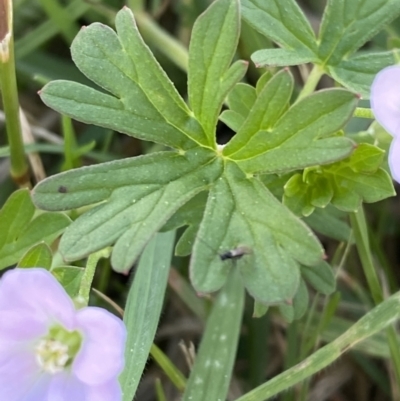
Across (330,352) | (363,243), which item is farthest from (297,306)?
(363,243)

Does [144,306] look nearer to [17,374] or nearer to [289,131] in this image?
[17,374]

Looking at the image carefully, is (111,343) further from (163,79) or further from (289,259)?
(163,79)

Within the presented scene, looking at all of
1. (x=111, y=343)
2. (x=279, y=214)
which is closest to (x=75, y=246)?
→ (x=111, y=343)

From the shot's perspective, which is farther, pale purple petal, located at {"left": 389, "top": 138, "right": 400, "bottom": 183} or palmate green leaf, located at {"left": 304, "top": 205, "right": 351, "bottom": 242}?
palmate green leaf, located at {"left": 304, "top": 205, "right": 351, "bottom": 242}

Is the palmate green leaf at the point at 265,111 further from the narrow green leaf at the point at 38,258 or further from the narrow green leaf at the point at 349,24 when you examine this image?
the narrow green leaf at the point at 38,258

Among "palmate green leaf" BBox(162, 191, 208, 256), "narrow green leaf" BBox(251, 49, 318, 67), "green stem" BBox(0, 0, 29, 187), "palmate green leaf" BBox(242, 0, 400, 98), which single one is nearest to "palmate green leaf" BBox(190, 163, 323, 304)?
"palmate green leaf" BBox(162, 191, 208, 256)

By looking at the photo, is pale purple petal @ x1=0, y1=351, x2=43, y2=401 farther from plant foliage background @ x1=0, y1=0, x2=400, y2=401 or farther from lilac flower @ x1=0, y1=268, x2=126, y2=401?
plant foliage background @ x1=0, y1=0, x2=400, y2=401
